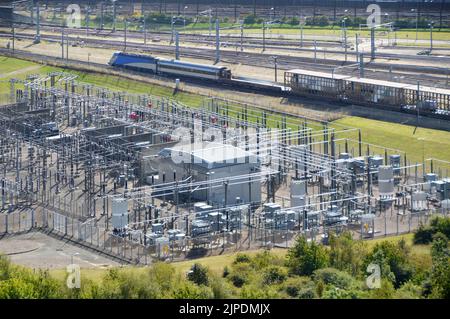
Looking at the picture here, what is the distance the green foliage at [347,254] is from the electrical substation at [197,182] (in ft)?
10.4

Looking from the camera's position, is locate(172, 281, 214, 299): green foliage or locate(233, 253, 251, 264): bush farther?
locate(233, 253, 251, 264): bush

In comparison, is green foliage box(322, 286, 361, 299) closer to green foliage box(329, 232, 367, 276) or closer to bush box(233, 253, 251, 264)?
green foliage box(329, 232, 367, 276)

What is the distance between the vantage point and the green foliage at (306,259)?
93.2 ft

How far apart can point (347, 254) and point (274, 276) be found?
219 cm

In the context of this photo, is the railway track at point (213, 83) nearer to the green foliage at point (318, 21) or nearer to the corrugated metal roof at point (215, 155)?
the corrugated metal roof at point (215, 155)

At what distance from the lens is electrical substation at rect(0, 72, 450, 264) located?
3366 centimetres

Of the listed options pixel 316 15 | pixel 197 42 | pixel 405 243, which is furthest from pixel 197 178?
pixel 316 15

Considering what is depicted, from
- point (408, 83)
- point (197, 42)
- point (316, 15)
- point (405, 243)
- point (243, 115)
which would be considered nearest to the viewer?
point (405, 243)

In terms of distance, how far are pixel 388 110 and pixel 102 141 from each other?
12964mm

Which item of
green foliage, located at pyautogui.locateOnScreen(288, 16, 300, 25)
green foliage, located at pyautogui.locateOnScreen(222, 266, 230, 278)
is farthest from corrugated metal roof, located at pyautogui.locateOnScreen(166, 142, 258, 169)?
green foliage, located at pyautogui.locateOnScreen(288, 16, 300, 25)

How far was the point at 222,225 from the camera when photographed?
33.9 m

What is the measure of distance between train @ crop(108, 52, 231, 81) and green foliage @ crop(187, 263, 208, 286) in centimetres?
3082
